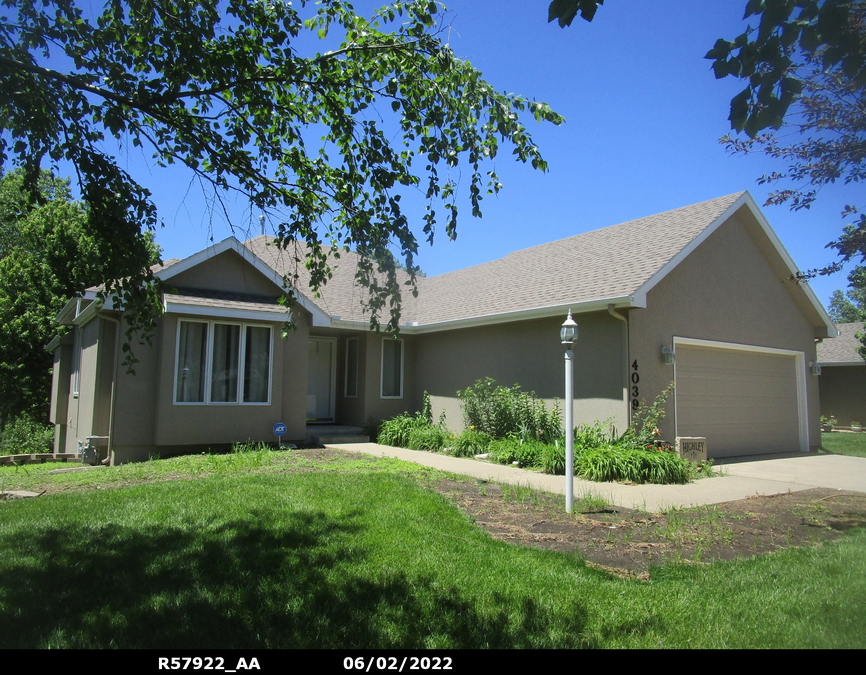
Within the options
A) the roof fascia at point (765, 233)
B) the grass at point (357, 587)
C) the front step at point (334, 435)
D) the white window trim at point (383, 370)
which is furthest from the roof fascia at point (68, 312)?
the roof fascia at point (765, 233)

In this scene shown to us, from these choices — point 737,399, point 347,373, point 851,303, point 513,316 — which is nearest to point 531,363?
point 513,316

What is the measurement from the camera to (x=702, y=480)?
9.38m

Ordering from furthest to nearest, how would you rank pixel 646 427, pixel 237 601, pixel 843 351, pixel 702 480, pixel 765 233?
1. pixel 843 351
2. pixel 765 233
3. pixel 646 427
4. pixel 702 480
5. pixel 237 601

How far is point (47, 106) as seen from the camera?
15.7 ft

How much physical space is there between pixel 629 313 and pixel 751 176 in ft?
16.0

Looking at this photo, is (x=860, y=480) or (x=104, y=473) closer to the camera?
(x=104, y=473)

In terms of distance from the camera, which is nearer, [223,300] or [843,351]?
[223,300]

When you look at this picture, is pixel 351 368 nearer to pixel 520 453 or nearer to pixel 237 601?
pixel 520 453

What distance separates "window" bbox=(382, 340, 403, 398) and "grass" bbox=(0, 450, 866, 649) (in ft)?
30.5

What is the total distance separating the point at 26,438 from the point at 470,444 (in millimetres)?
16637

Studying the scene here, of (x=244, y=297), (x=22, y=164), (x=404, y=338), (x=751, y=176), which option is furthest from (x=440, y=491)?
(x=404, y=338)

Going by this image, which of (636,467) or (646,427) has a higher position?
(646,427)

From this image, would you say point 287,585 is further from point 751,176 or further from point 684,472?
point 684,472

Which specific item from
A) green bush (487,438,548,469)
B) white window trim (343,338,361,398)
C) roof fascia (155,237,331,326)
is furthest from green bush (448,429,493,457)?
white window trim (343,338,361,398)
